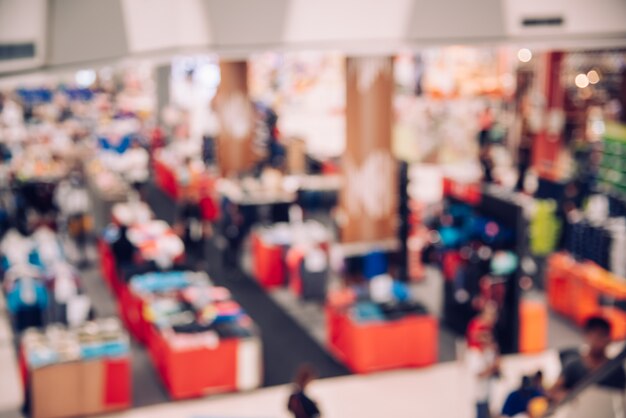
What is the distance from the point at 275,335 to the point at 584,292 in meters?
3.87

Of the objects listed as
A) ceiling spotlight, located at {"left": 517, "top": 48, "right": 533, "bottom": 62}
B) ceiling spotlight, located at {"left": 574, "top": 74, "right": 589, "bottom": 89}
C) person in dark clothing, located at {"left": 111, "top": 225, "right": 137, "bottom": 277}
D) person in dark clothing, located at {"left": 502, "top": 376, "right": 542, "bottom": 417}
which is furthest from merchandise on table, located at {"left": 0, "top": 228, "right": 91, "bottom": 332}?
Answer: ceiling spotlight, located at {"left": 574, "top": 74, "right": 589, "bottom": 89}

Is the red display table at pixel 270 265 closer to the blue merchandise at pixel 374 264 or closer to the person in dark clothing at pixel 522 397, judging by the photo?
the blue merchandise at pixel 374 264

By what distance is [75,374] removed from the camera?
846 centimetres

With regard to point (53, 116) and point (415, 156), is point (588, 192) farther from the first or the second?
point (53, 116)

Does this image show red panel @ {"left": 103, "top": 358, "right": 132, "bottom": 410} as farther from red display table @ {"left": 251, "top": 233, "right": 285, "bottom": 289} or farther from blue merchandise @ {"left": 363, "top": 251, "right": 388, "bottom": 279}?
blue merchandise @ {"left": 363, "top": 251, "right": 388, "bottom": 279}

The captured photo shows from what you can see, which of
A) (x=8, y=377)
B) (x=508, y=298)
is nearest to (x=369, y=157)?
(x=508, y=298)

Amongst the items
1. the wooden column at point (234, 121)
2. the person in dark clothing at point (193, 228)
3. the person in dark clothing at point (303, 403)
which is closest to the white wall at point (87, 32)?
the person in dark clothing at point (303, 403)

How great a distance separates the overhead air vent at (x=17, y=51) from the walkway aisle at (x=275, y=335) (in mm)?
7241

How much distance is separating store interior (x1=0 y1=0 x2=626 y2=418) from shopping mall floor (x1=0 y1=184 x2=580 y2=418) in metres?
0.03

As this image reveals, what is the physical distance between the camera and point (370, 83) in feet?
38.1

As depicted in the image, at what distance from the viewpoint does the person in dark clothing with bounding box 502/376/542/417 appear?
21.8 feet

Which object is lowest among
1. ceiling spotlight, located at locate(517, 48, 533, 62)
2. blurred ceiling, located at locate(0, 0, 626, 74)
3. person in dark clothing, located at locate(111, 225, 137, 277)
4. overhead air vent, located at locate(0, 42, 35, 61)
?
person in dark clothing, located at locate(111, 225, 137, 277)

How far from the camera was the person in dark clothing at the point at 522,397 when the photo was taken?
21.8ft

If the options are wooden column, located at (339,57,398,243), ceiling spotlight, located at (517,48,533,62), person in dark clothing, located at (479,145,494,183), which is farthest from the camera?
ceiling spotlight, located at (517,48,533,62)
